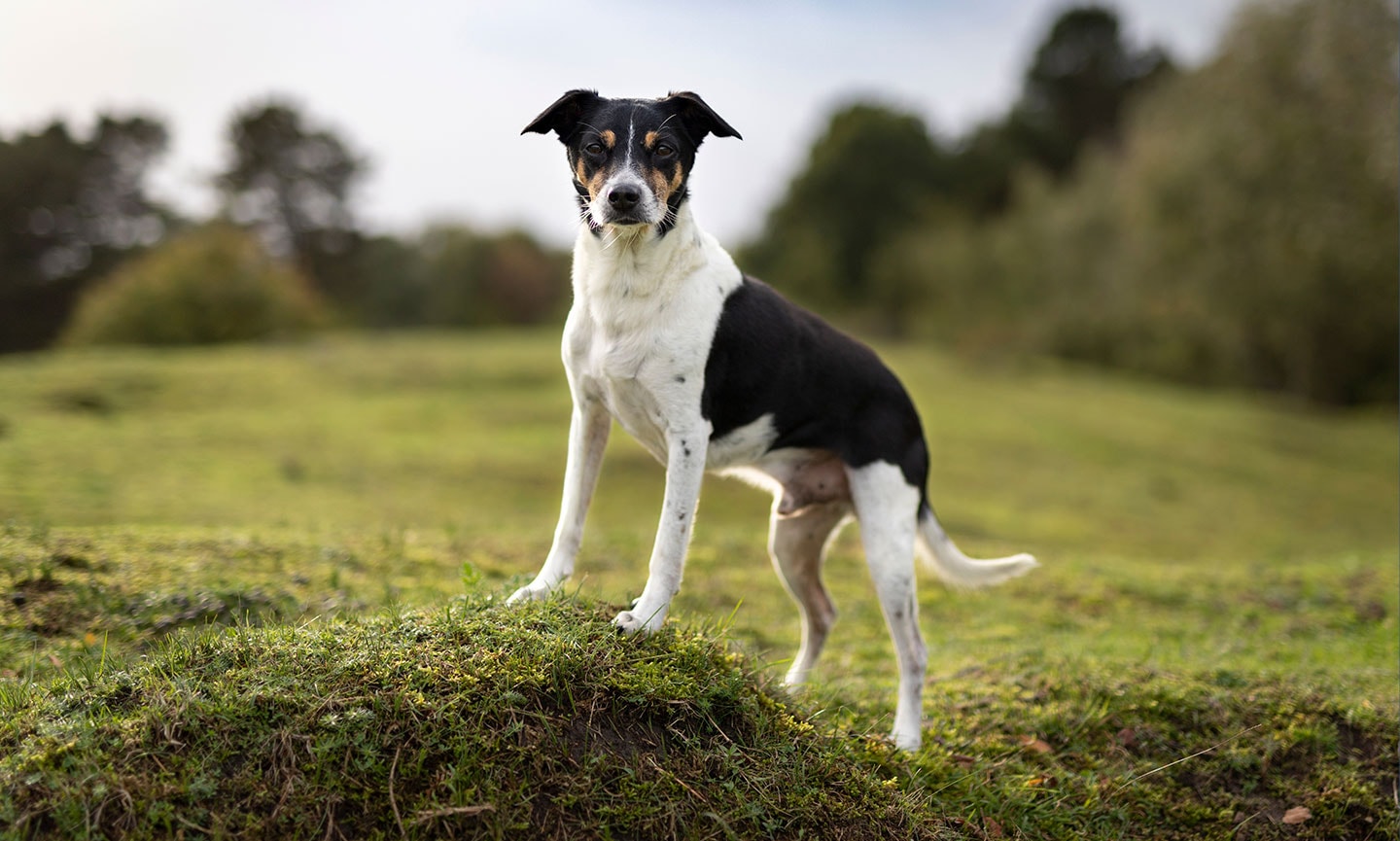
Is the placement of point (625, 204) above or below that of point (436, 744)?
above

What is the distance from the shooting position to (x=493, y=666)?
4152mm

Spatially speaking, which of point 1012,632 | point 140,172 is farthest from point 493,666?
point 140,172

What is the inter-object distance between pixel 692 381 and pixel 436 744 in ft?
6.22

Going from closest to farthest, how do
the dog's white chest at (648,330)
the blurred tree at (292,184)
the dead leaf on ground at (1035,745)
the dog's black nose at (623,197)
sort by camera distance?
1. the dog's black nose at (623,197)
2. the dog's white chest at (648,330)
3. the dead leaf on ground at (1035,745)
4. the blurred tree at (292,184)

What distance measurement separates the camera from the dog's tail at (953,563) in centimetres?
591

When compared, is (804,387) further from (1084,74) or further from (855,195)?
(1084,74)

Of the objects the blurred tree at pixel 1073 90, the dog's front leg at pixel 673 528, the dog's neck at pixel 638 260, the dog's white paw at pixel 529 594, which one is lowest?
the dog's white paw at pixel 529 594

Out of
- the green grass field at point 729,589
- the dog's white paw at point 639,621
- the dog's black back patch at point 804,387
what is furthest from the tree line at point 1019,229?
the dog's white paw at point 639,621

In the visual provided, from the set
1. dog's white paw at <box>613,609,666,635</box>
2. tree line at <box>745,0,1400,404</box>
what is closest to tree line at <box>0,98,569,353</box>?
tree line at <box>745,0,1400,404</box>

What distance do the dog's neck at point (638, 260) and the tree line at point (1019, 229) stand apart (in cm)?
1940

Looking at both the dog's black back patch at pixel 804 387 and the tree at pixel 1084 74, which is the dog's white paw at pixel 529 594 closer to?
the dog's black back patch at pixel 804 387

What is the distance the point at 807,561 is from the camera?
600cm

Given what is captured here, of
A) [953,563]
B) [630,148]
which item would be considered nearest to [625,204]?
[630,148]

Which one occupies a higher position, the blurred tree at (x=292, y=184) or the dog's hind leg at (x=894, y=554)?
the blurred tree at (x=292, y=184)
